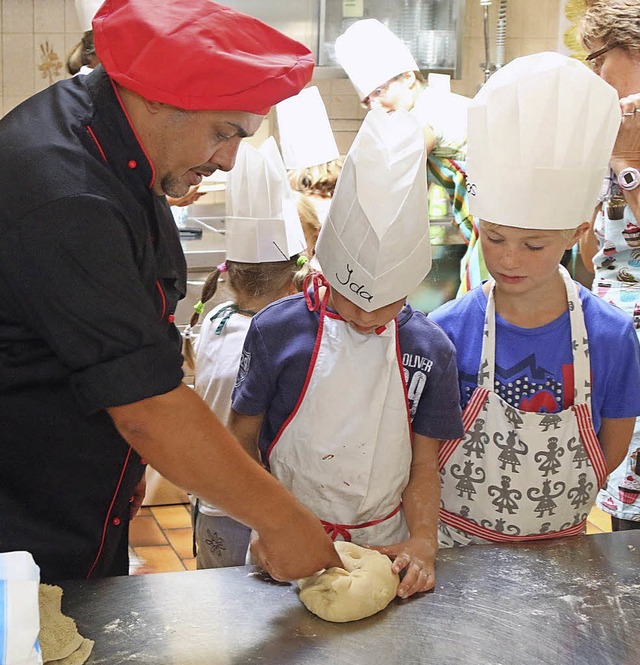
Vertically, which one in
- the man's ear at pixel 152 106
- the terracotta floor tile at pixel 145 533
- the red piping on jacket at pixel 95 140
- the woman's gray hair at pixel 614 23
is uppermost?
the woman's gray hair at pixel 614 23

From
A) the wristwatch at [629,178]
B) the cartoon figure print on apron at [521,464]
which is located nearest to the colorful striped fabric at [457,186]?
the wristwatch at [629,178]

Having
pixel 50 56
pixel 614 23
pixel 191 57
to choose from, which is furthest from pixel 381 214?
pixel 50 56

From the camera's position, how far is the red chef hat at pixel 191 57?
3.45ft

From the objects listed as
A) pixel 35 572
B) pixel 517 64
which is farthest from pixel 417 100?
pixel 35 572

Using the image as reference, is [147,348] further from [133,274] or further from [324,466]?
[324,466]

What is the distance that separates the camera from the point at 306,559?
3.79 feet

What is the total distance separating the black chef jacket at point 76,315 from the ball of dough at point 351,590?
11.8 inches

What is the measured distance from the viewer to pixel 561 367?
1530 millimetres

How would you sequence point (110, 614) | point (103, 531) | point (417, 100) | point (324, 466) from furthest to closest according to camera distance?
point (417, 100)
point (324, 466)
point (103, 531)
point (110, 614)

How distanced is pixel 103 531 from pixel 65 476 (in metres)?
0.11

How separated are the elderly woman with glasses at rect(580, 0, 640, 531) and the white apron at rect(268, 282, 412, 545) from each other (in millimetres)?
621

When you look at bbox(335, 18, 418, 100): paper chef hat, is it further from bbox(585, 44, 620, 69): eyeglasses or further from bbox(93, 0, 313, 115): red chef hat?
bbox(93, 0, 313, 115): red chef hat

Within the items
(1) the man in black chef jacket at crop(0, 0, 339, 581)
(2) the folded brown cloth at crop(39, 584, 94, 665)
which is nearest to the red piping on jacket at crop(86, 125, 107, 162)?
(1) the man in black chef jacket at crop(0, 0, 339, 581)

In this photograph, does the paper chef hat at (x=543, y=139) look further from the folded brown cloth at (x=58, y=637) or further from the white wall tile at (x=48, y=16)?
the white wall tile at (x=48, y=16)
